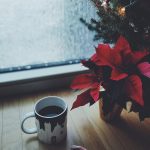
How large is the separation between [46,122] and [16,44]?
38 centimetres

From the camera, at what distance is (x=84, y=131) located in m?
0.75

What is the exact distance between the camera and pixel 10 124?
0.77 m

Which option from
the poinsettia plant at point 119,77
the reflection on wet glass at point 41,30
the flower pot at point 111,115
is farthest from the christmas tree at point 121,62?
the reflection on wet glass at point 41,30

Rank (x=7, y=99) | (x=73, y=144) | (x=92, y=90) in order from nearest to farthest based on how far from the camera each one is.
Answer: (x=92, y=90) < (x=73, y=144) < (x=7, y=99)

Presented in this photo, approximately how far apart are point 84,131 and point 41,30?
0.40 m

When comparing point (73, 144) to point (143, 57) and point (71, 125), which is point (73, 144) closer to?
point (71, 125)

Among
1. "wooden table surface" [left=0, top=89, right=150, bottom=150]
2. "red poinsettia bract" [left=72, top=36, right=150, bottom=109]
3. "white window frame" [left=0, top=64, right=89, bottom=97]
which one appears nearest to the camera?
"red poinsettia bract" [left=72, top=36, right=150, bottom=109]

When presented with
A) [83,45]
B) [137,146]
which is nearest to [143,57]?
[137,146]

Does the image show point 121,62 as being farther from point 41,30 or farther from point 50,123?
point 41,30

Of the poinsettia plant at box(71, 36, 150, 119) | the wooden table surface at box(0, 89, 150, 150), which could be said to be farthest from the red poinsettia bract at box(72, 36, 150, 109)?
the wooden table surface at box(0, 89, 150, 150)

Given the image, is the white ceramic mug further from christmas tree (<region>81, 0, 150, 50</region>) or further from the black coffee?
christmas tree (<region>81, 0, 150, 50</region>)

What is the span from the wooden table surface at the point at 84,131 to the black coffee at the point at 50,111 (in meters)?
0.09

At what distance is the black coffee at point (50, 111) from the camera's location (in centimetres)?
67

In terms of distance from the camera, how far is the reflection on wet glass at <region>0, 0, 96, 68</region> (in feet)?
2.84
